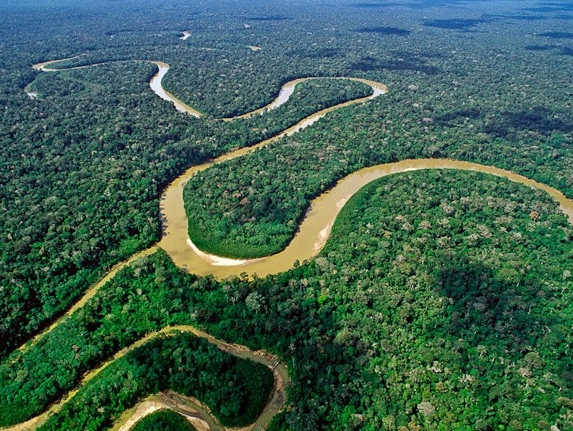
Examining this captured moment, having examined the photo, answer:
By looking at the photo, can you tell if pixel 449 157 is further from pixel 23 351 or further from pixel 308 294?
pixel 23 351

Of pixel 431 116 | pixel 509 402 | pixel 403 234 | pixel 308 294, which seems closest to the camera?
pixel 509 402

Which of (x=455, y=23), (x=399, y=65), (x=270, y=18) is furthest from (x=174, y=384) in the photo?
(x=270, y=18)

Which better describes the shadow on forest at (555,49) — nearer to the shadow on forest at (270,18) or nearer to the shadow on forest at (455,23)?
the shadow on forest at (455,23)

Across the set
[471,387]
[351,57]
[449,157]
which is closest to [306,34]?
[351,57]

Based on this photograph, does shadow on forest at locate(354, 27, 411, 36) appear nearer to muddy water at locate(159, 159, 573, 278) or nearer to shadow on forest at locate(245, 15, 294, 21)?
shadow on forest at locate(245, 15, 294, 21)

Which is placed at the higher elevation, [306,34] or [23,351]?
[306,34]
